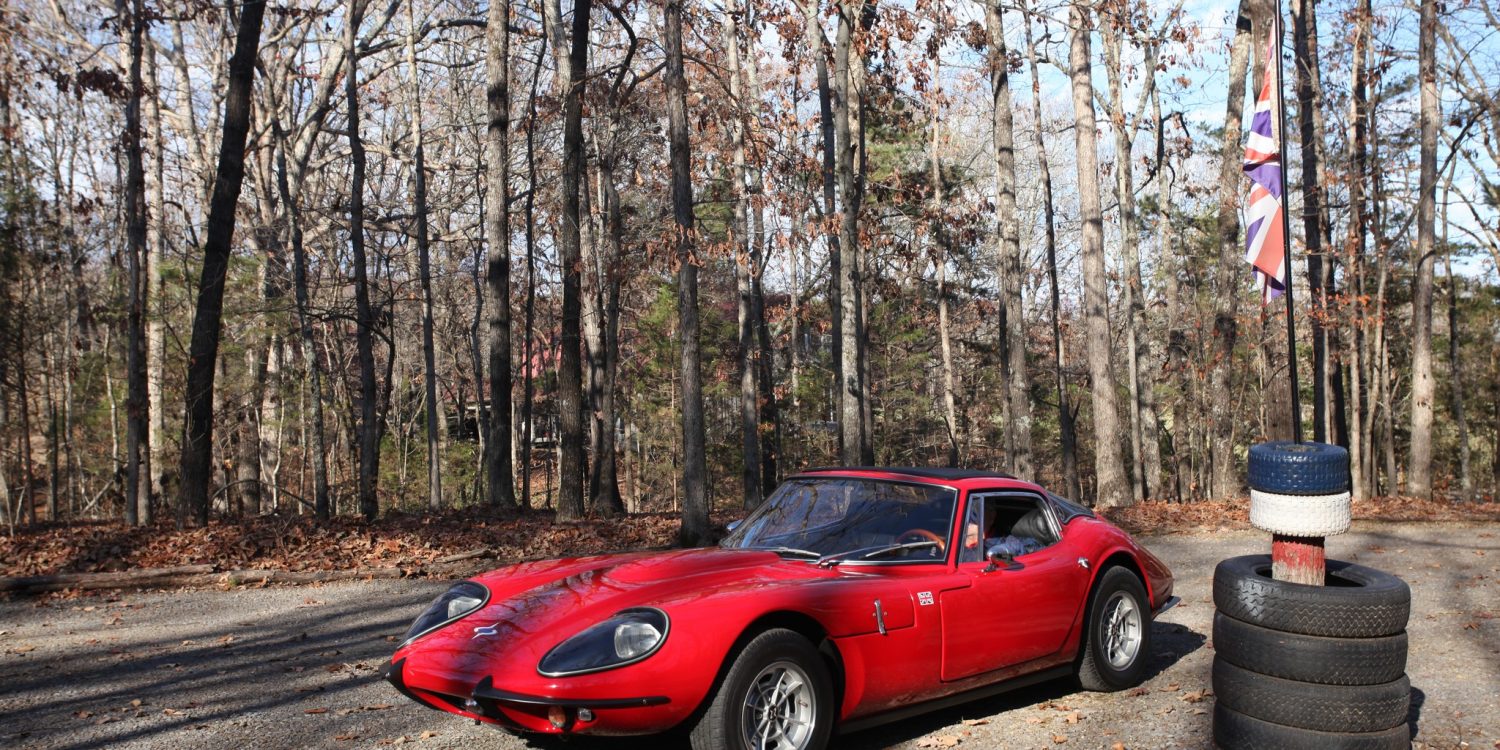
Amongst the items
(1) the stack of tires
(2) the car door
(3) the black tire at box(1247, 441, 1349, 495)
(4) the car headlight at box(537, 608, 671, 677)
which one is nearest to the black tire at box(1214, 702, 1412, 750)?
(1) the stack of tires

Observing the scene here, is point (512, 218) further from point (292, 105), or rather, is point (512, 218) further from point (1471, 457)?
point (1471, 457)

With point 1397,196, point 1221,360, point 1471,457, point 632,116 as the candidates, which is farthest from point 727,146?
point 1471,457

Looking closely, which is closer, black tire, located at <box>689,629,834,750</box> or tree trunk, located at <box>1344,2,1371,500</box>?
black tire, located at <box>689,629,834,750</box>

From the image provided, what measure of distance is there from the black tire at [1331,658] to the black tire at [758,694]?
6.25 feet

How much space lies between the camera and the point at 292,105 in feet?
96.1

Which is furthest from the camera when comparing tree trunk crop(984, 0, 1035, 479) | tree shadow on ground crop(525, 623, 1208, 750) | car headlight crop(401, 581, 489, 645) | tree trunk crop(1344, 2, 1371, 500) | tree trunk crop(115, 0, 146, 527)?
tree trunk crop(1344, 2, 1371, 500)

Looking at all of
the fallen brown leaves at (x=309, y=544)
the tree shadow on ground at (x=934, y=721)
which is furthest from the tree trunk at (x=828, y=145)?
the tree shadow on ground at (x=934, y=721)

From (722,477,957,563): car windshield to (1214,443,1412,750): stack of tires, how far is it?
159 cm

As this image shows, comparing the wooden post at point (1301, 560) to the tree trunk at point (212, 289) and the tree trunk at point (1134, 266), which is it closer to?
the tree trunk at point (212, 289)

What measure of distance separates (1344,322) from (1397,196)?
729 centimetres

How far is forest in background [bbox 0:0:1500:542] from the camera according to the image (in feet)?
54.6

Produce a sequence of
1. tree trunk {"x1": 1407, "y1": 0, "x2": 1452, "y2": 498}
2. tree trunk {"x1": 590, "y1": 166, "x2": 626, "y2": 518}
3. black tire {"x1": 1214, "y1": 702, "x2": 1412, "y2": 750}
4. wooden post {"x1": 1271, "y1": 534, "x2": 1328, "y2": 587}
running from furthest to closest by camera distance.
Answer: tree trunk {"x1": 1407, "y1": 0, "x2": 1452, "y2": 498} < tree trunk {"x1": 590, "y1": 166, "x2": 626, "y2": 518} < wooden post {"x1": 1271, "y1": 534, "x2": 1328, "y2": 587} < black tire {"x1": 1214, "y1": 702, "x2": 1412, "y2": 750}

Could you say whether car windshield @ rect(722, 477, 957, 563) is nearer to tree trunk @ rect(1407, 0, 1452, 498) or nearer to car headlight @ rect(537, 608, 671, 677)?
car headlight @ rect(537, 608, 671, 677)

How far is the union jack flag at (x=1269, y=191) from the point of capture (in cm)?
565
